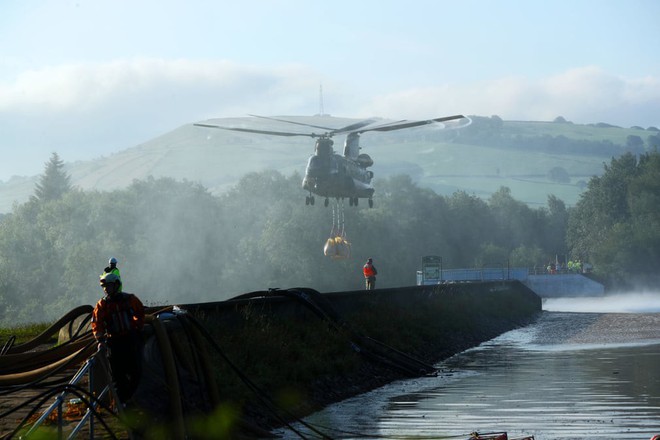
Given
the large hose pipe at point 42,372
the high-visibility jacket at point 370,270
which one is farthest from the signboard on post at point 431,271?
the large hose pipe at point 42,372

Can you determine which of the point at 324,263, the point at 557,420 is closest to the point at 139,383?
the point at 557,420

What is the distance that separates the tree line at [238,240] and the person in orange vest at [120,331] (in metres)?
105

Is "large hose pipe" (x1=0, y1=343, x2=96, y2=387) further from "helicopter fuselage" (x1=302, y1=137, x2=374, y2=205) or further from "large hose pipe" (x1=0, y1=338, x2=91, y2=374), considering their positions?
"helicopter fuselage" (x1=302, y1=137, x2=374, y2=205)

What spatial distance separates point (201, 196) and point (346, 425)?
443 ft

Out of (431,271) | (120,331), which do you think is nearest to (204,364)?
(120,331)

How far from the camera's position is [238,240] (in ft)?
504

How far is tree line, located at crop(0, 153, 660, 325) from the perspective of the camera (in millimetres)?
132750

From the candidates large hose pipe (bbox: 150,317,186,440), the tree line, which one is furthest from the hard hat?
the tree line

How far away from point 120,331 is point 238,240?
138143 millimetres

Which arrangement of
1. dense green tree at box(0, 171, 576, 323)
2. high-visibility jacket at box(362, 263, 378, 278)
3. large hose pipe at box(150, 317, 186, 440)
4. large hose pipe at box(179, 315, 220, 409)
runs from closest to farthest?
large hose pipe at box(150, 317, 186, 440), large hose pipe at box(179, 315, 220, 409), high-visibility jacket at box(362, 263, 378, 278), dense green tree at box(0, 171, 576, 323)

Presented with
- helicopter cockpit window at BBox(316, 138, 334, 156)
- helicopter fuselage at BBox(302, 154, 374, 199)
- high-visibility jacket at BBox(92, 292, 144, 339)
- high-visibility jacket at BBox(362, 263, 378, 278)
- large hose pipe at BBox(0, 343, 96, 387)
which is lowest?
large hose pipe at BBox(0, 343, 96, 387)

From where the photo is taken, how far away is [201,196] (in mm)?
154125

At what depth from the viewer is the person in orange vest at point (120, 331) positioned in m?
15.6

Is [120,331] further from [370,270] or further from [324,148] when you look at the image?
[324,148]
